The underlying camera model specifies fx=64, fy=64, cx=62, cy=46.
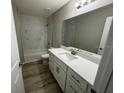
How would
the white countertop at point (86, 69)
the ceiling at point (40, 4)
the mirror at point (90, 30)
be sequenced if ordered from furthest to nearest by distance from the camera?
the ceiling at point (40, 4), the mirror at point (90, 30), the white countertop at point (86, 69)


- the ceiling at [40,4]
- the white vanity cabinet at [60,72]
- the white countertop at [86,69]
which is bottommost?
the white vanity cabinet at [60,72]

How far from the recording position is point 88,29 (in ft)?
4.94

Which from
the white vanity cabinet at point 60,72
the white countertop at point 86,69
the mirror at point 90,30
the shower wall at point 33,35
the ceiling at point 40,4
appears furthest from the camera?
the shower wall at point 33,35

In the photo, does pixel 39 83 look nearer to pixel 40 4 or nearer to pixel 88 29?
pixel 88 29

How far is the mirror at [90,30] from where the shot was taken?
1.16 meters

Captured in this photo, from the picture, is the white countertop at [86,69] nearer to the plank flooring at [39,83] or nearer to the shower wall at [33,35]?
the plank flooring at [39,83]

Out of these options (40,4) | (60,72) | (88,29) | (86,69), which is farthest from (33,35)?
(86,69)

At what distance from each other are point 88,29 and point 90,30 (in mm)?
67

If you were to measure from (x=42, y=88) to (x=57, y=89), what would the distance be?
0.39 meters

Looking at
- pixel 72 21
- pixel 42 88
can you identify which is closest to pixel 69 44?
pixel 72 21

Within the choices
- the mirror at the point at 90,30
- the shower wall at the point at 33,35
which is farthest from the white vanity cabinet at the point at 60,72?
the shower wall at the point at 33,35

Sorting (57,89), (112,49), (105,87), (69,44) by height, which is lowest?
(57,89)
